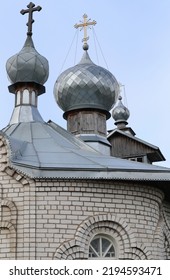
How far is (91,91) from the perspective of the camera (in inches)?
620

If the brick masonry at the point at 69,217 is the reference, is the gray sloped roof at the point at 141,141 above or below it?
above

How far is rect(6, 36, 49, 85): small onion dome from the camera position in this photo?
13.5m

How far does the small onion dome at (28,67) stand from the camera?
1353 centimetres

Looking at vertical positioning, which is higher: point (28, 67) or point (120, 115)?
point (120, 115)

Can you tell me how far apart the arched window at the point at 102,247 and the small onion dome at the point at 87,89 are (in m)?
6.19

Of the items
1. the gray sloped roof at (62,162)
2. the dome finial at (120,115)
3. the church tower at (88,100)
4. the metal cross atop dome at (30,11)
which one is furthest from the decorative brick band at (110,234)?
the dome finial at (120,115)

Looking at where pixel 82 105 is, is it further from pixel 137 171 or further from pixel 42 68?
pixel 137 171

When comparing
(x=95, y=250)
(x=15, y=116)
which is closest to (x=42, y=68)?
(x=15, y=116)

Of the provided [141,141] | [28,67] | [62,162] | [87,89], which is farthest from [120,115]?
[62,162]

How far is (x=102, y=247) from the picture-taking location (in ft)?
33.0

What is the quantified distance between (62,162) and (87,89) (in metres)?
5.94

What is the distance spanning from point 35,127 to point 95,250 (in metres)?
3.51

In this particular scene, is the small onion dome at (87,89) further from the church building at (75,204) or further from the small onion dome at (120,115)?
the small onion dome at (120,115)

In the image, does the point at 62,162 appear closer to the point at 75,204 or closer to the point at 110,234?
the point at 75,204
